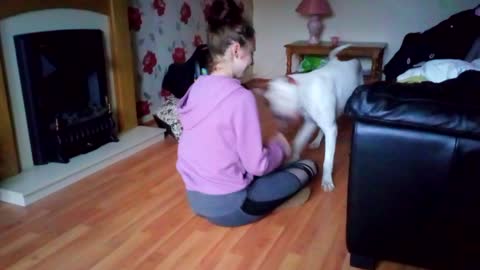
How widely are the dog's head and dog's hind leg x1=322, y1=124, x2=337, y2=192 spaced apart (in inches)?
8.7

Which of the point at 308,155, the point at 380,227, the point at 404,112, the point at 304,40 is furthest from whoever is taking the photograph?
the point at 304,40

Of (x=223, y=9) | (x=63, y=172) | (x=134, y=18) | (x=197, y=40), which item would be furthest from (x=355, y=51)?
(x=63, y=172)

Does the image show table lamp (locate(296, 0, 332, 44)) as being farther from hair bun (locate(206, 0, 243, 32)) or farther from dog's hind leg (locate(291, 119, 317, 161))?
dog's hind leg (locate(291, 119, 317, 161))

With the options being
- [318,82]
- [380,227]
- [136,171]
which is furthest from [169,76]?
[380,227]

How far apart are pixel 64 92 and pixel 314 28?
8.03 ft

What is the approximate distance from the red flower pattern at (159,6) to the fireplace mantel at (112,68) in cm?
49

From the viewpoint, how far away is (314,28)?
4039 mm

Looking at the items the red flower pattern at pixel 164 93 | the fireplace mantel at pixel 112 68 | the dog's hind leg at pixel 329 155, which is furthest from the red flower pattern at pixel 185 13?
the dog's hind leg at pixel 329 155

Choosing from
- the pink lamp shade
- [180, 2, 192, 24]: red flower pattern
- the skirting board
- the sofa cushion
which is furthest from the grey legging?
the pink lamp shade

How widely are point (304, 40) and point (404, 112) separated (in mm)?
3290

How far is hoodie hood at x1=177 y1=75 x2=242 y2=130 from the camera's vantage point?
1.56 meters

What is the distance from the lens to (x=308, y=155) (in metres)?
2.56

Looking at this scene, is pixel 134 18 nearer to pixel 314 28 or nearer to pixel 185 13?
pixel 185 13

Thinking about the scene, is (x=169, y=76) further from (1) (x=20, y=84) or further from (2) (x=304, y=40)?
(2) (x=304, y=40)
